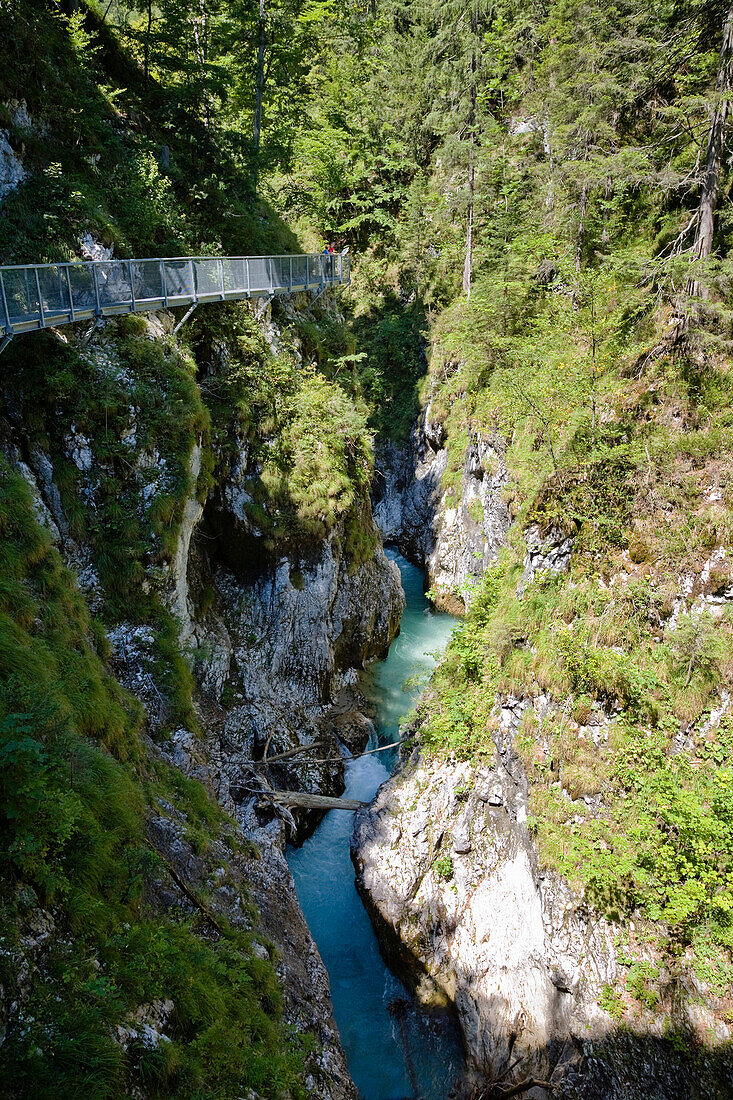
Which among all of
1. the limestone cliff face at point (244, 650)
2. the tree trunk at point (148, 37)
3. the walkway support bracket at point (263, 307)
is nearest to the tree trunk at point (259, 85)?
the tree trunk at point (148, 37)

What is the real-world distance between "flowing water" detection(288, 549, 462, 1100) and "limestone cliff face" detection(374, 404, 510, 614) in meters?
6.52

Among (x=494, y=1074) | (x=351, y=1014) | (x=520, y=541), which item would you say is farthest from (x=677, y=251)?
(x=351, y=1014)

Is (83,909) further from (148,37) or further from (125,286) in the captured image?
(148,37)

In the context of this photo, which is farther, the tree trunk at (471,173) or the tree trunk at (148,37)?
the tree trunk at (471,173)

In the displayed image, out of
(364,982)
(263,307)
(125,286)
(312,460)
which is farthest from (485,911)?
(263,307)

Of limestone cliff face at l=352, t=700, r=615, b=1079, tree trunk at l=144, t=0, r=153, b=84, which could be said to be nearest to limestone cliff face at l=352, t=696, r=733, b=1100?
limestone cliff face at l=352, t=700, r=615, b=1079

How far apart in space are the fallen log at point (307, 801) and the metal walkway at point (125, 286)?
896 centimetres

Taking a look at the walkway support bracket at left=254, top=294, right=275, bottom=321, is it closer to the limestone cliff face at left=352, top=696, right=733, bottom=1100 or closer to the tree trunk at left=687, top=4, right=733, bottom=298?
the tree trunk at left=687, top=4, right=733, bottom=298

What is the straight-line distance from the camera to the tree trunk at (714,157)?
9.62 meters

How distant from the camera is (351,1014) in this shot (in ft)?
31.8

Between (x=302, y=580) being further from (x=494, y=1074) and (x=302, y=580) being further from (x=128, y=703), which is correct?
(x=494, y=1074)

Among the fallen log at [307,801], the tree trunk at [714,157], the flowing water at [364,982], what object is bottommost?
the flowing water at [364,982]

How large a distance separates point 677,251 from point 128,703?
43.3ft

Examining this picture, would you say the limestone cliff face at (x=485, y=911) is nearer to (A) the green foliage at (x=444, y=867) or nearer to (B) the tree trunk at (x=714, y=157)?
(A) the green foliage at (x=444, y=867)
